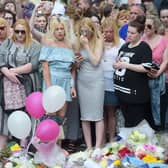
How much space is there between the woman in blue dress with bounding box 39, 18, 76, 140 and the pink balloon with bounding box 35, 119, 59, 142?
1.89 ft

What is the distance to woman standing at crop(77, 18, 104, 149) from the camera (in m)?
6.26

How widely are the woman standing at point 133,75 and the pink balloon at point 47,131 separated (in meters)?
0.95

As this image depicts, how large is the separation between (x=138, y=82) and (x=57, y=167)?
1.33 meters

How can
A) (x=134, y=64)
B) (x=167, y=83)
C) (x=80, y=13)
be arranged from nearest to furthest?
(x=134, y=64) → (x=167, y=83) → (x=80, y=13)

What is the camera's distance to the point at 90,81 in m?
6.39

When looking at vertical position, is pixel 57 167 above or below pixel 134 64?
below

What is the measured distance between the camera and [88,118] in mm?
6496

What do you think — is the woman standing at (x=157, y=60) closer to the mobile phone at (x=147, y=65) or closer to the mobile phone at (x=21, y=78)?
the mobile phone at (x=147, y=65)

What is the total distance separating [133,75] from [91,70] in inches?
23.1

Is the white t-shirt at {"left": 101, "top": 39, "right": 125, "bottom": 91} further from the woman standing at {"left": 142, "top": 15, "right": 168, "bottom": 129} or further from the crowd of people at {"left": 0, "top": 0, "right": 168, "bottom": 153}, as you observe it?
the woman standing at {"left": 142, "top": 15, "right": 168, "bottom": 129}

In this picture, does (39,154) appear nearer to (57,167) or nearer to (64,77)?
(57,167)

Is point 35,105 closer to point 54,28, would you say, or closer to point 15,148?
point 15,148

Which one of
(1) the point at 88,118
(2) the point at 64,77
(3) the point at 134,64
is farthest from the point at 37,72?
(3) the point at 134,64

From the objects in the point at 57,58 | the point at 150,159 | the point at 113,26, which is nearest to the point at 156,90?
the point at 113,26
